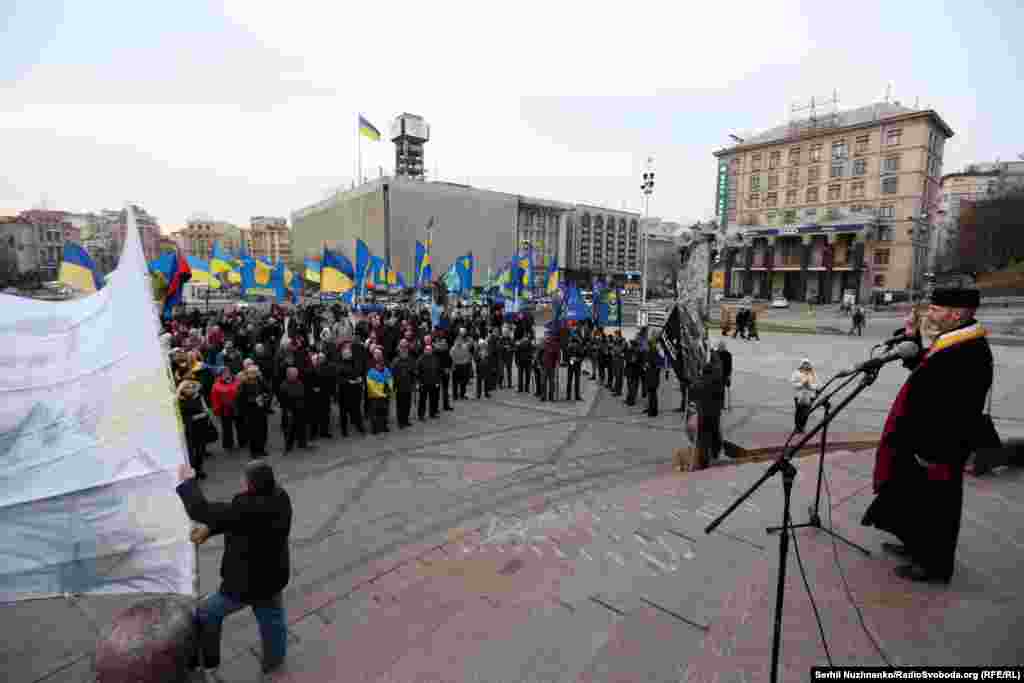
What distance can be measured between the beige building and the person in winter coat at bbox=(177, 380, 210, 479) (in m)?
65.1

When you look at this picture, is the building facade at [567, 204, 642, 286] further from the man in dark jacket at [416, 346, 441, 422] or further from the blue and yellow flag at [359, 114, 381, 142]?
the man in dark jacket at [416, 346, 441, 422]

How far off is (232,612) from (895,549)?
5.30m

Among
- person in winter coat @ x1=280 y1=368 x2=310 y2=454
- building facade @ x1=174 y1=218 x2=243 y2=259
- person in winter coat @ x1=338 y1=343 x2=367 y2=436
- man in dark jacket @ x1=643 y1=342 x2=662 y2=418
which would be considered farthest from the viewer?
building facade @ x1=174 y1=218 x2=243 y2=259

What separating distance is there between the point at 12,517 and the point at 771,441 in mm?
10999

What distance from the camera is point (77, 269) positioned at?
1227 centimetres

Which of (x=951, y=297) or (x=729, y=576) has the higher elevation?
(x=951, y=297)

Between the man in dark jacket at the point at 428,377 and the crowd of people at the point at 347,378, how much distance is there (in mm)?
24

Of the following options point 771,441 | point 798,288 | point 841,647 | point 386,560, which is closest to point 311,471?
point 386,560

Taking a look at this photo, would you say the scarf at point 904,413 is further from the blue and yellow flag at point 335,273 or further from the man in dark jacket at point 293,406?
the blue and yellow flag at point 335,273

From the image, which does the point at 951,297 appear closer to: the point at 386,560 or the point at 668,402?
the point at 386,560

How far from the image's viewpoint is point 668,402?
13.9 meters

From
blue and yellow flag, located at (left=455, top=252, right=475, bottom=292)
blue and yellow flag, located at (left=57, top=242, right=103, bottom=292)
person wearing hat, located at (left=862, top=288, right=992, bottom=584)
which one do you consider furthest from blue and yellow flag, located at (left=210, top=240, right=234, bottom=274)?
person wearing hat, located at (left=862, top=288, right=992, bottom=584)

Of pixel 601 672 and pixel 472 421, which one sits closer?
pixel 601 672

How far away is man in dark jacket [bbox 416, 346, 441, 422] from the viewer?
11.4 meters
